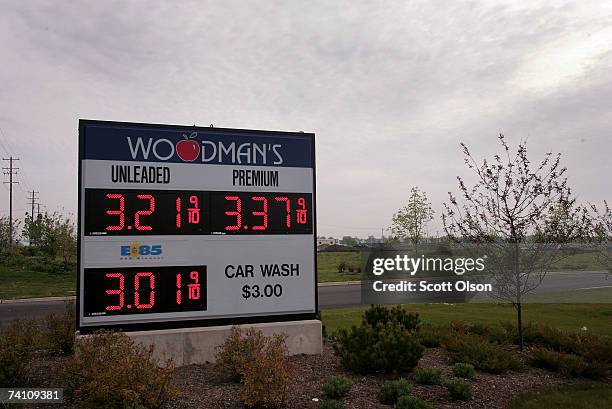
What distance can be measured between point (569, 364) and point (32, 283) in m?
31.9

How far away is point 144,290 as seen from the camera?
904cm

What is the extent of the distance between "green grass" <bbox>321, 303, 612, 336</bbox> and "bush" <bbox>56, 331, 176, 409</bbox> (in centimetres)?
854

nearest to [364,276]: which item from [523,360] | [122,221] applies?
[523,360]

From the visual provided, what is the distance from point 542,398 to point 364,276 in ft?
104

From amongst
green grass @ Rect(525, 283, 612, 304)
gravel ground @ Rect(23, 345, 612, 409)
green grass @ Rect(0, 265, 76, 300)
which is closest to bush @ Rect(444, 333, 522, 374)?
gravel ground @ Rect(23, 345, 612, 409)

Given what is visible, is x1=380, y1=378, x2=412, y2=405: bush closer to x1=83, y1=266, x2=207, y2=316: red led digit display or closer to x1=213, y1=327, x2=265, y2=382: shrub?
x1=213, y1=327, x2=265, y2=382: shrub

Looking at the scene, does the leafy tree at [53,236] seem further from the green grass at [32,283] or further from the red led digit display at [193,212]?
the red led digit display at [193,212]

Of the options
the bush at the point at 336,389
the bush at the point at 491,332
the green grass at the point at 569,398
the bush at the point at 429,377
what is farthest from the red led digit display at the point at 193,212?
the green grass at the point at 569,398

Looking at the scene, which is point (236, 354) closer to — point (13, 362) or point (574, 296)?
point (13, 362)

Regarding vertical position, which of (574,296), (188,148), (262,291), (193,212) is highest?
(188,148)

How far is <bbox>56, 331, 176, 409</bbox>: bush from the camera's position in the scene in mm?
6277

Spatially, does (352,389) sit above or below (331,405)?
below

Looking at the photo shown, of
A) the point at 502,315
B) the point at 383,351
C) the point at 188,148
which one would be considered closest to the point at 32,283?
the point at 188,148

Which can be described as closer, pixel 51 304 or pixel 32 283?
pixel 51 304
